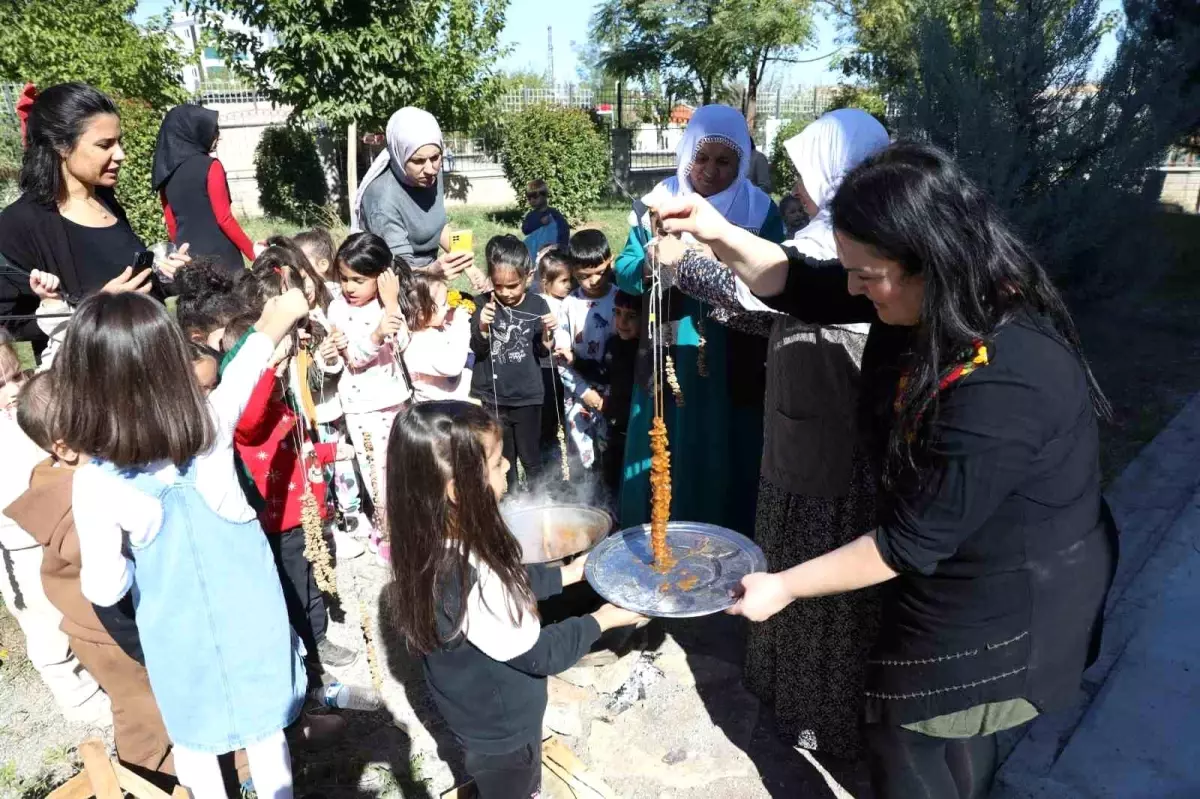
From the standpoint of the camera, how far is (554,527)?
3100 millimetres

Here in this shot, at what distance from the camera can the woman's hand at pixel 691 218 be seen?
2209 millimetres

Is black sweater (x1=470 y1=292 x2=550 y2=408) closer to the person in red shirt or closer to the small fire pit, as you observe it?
the person in red shirt

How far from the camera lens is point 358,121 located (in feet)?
39.5

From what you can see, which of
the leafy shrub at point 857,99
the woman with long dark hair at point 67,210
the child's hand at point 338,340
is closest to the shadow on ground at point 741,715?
the child's hand at point 338,340

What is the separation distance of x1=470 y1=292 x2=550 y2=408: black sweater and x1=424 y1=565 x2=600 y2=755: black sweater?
2382mm

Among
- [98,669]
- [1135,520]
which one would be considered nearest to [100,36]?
[98,669]

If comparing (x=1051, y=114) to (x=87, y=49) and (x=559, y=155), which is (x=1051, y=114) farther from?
(x=87, y=49)

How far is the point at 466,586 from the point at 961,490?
121cm

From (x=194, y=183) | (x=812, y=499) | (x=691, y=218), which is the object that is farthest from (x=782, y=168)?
(x=691, y=218)

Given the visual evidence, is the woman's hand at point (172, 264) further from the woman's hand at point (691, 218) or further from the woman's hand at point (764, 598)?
the woman's hand at point (764, 598)

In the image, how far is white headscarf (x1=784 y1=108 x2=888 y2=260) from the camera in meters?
2.53

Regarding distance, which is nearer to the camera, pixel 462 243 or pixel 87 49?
pixel 462 243

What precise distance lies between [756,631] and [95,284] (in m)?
3.38

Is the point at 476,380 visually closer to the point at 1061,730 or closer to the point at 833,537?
the point at 833,537
